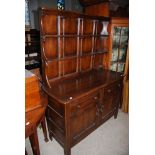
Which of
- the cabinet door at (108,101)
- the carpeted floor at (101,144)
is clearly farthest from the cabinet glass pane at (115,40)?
the carpeted floor at (101,144)

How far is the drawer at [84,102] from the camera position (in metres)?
1.67

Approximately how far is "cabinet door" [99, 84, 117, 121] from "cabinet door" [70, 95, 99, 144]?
0.50ft

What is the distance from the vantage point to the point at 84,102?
1804 mm

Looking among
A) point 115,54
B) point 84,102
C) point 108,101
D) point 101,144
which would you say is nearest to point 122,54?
point 115,54

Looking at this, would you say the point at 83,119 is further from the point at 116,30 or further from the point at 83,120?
the point at 116,30

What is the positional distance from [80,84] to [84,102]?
299 mm

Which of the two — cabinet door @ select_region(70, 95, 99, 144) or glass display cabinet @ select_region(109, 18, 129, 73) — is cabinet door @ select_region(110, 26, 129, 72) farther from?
cabinet door @ select_region(70, 95, 99, 144)

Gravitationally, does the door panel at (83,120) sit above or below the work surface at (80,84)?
below

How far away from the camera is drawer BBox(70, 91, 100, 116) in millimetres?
1669

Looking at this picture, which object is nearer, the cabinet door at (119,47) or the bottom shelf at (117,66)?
the cabinet door at (119,47)

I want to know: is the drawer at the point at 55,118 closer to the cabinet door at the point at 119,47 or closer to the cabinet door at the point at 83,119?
the cabinet door at the point at 83,119

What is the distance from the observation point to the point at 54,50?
186 cm
